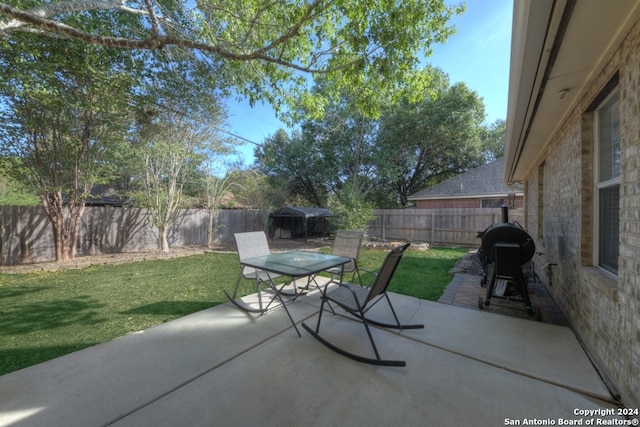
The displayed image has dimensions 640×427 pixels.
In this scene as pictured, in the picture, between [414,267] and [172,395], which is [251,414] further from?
[414,267]

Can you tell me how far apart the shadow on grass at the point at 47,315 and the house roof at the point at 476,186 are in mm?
15706

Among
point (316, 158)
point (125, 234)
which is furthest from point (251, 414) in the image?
point (316, 158)

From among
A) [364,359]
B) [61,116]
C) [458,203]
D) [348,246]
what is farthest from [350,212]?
[61,116]

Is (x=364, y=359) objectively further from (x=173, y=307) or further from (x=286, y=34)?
(x=286, y=34)

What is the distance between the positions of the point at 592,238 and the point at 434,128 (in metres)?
15.3

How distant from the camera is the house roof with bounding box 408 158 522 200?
43.9 feet

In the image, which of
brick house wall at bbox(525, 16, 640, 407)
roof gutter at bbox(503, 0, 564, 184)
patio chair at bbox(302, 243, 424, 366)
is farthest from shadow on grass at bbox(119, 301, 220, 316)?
roof gutter at bbox(503, 0, 564, 184)

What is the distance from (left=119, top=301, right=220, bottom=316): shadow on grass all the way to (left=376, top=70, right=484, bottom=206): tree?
14.3 meters

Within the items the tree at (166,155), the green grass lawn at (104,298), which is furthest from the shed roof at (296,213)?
the green grass lawn at (104,298)

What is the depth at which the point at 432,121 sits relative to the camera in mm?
15586

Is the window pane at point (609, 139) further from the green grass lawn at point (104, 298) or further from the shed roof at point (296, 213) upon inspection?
the shed roof at point (296, 213)

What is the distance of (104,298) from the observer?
4.05 meters

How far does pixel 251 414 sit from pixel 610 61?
3966mm

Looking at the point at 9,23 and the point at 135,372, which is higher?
the point at 9,23
